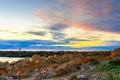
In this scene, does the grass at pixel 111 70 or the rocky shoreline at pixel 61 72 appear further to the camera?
the rocky shoreline at pixel 61 72

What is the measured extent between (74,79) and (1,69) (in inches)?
363

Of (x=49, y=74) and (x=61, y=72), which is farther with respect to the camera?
(x=49, y=74)

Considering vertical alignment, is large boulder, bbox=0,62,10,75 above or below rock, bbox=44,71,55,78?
above

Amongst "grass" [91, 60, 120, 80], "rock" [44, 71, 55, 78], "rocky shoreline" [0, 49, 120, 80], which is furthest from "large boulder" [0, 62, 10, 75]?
"grass" [91, 60, 120, 80]

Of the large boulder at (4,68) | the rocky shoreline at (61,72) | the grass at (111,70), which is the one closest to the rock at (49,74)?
the rocky shoreline at (61,72)

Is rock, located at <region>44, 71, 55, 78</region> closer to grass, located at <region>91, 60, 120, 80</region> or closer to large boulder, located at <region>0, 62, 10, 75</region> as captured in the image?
grass, located at <region>91, 60, 120, 80</region>

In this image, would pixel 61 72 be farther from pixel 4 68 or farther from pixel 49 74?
pixel 4 68

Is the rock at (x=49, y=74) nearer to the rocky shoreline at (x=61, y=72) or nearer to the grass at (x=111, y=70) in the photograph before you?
the rocky shoreline at (x=61, y=72)

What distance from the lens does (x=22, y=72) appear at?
1973cm

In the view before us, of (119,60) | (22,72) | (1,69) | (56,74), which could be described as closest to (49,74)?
(56,74)

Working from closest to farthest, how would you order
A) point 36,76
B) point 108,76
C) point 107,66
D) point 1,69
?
1. point 108,76
2. point 107,66
3. point 36,76
4. point 1,69

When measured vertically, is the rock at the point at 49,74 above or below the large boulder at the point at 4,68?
below

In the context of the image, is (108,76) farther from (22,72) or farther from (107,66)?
(22,72)

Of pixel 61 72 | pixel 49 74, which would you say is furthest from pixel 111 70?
pixel 49 74
